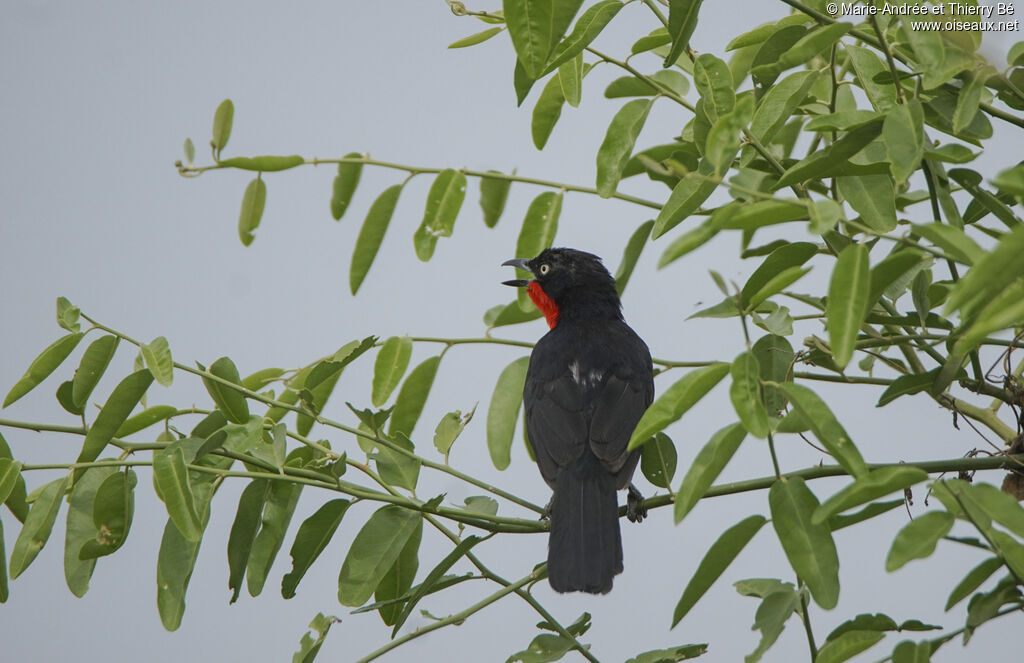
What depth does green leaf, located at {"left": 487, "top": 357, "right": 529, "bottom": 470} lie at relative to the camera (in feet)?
10.5

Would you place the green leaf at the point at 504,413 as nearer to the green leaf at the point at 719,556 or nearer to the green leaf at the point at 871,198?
the green leaf at the point at 719,556

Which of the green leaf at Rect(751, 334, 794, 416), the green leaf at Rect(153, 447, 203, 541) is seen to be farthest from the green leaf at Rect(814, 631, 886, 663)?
the green leaf at Rect(153, 447, 203, 541)

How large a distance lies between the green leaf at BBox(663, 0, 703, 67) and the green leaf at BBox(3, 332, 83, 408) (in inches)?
66.8

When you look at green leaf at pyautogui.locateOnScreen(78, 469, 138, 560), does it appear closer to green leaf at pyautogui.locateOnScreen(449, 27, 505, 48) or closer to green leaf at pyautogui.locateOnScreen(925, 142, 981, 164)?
green leaf at pyautogui.locateOnScreen(449, 27, 505, 48)

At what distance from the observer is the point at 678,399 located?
5.71ft

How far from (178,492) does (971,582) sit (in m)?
1.75

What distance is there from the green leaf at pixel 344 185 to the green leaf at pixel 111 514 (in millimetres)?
1008

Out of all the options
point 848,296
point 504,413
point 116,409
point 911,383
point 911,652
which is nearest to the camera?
point 848,296

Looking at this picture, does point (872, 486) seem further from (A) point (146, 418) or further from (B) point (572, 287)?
(B) point (572, 287)

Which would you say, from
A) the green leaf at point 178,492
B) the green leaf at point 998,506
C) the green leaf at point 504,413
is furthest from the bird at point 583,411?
the green leaf at point 998,506

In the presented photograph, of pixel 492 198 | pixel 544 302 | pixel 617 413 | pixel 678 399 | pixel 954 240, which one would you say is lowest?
pixel 678 399

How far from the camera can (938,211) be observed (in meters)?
2.20

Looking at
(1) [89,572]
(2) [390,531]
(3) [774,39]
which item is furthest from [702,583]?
(1) [89,572]

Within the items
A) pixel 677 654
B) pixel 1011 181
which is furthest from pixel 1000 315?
pixel 677 654
